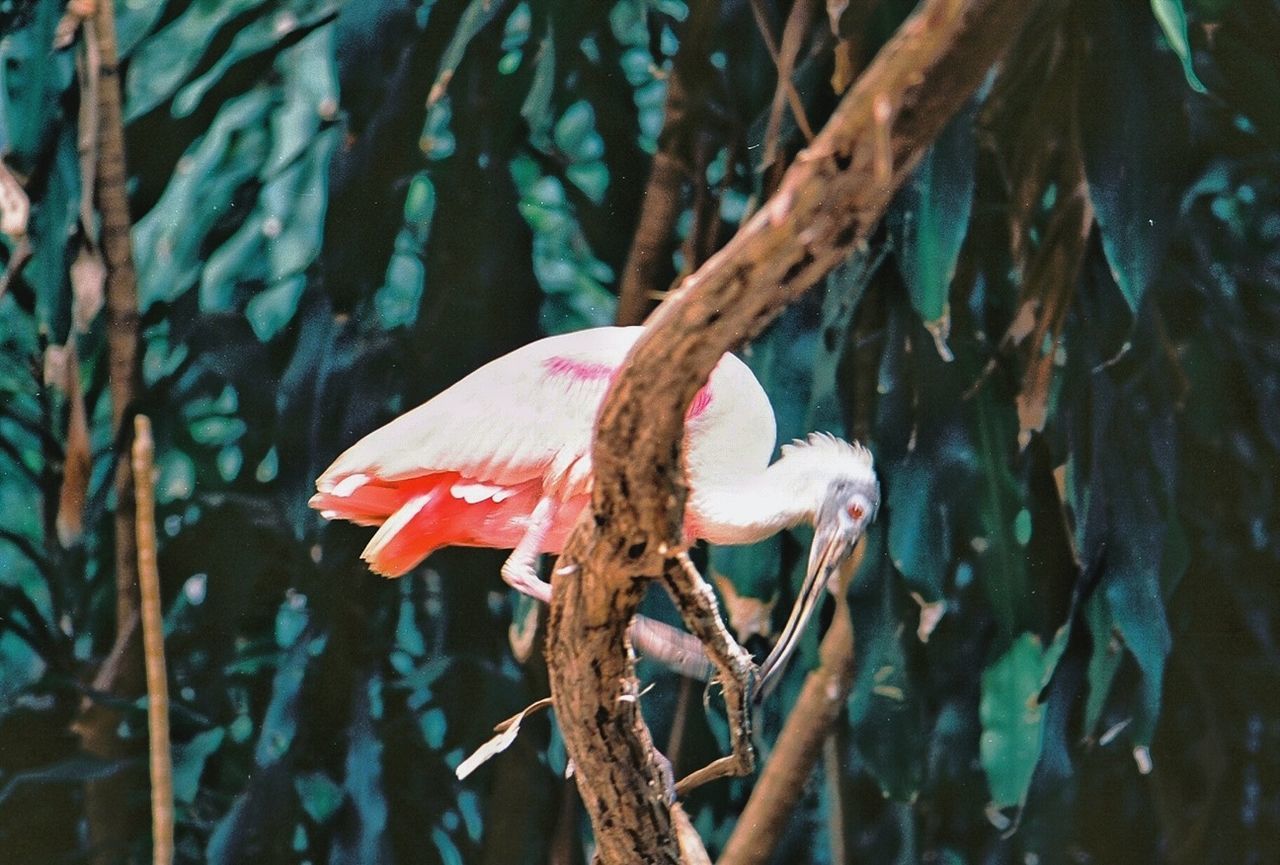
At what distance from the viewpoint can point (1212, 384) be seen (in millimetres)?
1465

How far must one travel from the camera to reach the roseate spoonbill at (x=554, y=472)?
1179 mm

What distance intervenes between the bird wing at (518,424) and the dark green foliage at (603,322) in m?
0.15

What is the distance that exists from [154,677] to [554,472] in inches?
20.2

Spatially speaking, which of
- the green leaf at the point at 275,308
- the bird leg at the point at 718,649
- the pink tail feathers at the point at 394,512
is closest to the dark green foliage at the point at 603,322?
the green leaf at the point at 275,308

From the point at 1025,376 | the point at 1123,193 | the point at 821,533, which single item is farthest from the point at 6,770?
the point at 1123,193

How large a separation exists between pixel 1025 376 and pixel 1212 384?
0.20 m

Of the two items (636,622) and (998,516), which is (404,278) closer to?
(636,622)

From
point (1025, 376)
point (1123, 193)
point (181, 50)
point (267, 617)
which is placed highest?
point (181, 50)

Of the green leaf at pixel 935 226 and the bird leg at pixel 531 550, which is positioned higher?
the green leaf at pixel 935 226

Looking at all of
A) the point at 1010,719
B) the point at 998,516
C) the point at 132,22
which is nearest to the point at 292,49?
the point at 132,22

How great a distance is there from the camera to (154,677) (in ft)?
4.59

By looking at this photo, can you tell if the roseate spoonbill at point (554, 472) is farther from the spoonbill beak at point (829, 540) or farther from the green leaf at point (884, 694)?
the green leaf at point (884, 694)

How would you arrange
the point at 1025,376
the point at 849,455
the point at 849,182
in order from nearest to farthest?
the point at 849,182
the point at 849,455
the point at 1025,376

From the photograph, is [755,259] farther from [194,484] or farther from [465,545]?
[194,484]
